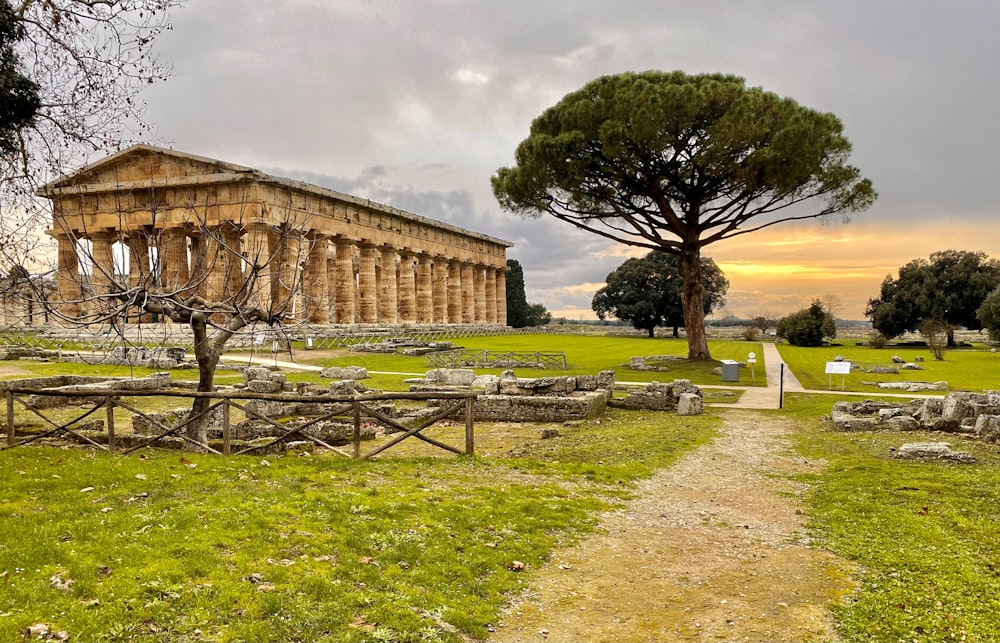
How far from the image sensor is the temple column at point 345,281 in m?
50.9

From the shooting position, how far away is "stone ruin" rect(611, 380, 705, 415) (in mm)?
18469

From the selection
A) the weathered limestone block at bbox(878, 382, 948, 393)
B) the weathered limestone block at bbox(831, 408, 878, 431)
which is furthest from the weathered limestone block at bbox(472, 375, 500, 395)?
the weathered limestone block at bbox(878, 382, 948, 393)

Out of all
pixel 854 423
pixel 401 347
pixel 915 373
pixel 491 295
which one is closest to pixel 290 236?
pixel 401 347

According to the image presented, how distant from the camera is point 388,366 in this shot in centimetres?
3098

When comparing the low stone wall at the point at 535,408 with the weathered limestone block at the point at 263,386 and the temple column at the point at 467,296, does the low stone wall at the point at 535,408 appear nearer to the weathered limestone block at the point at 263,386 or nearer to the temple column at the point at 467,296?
the weathered limestone block at the point at 263,386

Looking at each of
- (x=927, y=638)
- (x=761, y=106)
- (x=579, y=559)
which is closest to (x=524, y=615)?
(x=579, y=559)

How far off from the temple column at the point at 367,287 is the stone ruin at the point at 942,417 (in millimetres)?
41738

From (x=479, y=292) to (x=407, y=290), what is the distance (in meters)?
16.0

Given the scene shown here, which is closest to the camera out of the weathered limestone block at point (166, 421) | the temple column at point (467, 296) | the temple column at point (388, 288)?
the weathered limestone block at point (166, 421)

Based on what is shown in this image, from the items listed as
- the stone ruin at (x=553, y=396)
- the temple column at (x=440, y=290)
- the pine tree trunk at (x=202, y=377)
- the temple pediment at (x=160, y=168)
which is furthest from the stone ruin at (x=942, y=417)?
the temple column at (x=440, y=290)

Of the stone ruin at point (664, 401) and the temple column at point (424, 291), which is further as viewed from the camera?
the temple column at point (424, 291)

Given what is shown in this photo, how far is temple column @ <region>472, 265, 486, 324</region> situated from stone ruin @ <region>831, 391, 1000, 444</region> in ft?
193

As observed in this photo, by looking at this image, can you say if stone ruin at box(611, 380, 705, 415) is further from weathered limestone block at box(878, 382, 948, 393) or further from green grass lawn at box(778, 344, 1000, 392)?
weathered limestone block at box(878, 382, 948, 393)

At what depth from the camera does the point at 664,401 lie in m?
19.2
